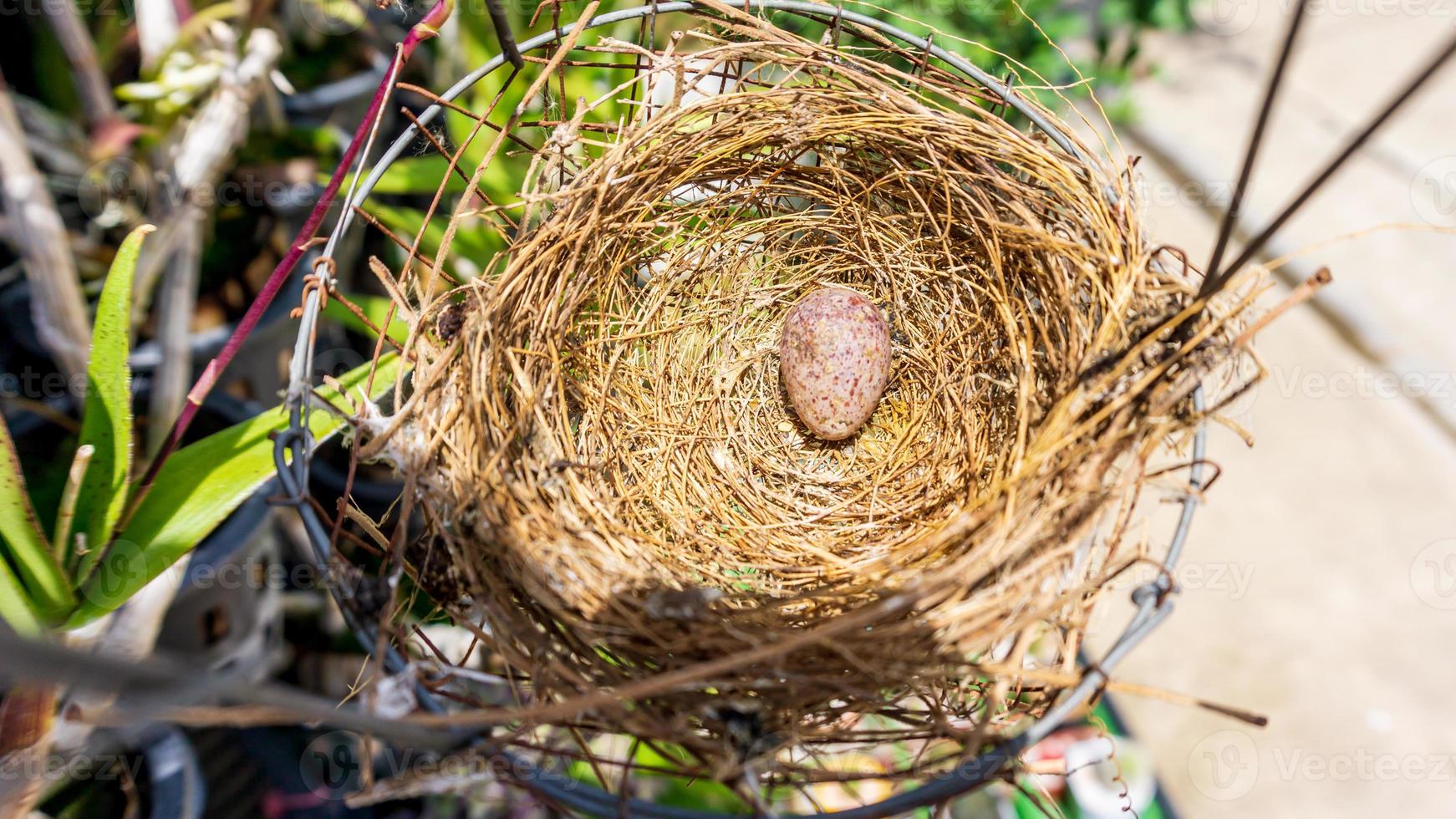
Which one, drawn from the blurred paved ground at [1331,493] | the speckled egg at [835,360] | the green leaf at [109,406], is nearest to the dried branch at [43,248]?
the green leaf at [109,406]

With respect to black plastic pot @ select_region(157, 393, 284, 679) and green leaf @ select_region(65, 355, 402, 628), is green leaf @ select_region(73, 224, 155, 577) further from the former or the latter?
black plastic pot @ select_region(157, 393, 284, 679)

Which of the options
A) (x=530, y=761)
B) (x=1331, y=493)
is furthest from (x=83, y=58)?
(x=1331, y=493)

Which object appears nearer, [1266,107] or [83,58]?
[1266,107]

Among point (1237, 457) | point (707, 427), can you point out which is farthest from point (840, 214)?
point (1237, 457)

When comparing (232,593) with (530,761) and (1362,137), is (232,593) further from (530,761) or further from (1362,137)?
(1362,137)

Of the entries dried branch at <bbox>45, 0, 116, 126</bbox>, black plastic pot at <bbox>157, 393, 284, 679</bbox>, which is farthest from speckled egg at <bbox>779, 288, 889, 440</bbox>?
dried branch at <bbox>45, 0, 116, 126</bbox>

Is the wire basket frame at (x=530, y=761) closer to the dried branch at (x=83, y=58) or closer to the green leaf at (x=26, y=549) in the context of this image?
the green leaf at (x=26, y=549)
